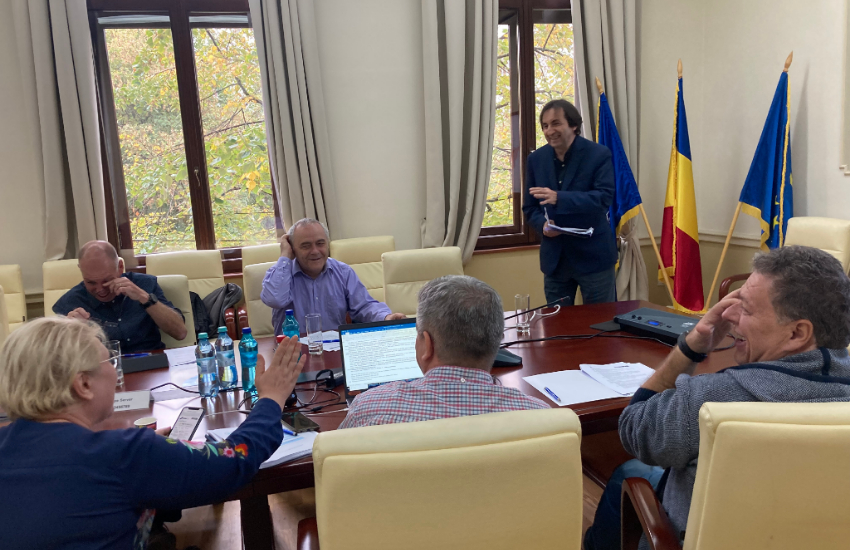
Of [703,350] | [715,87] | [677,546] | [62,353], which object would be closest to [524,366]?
[703,350]

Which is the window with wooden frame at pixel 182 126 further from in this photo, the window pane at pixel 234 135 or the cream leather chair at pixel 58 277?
the cream leather chair at pixel 58 277

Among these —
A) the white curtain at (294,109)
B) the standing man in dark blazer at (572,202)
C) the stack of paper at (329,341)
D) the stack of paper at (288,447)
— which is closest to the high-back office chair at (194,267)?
the white curtain at (294,109)

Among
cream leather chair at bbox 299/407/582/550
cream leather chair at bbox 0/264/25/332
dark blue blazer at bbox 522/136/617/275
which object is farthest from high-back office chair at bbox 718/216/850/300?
cream leather chair at bbox 0/264/25/332

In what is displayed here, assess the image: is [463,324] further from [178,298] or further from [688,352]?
[178,298]

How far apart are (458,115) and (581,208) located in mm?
1432

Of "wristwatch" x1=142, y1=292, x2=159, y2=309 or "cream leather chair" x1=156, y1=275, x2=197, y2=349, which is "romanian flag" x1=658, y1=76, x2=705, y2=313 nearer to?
"cream leather chair" x1=156, y1=275, x2=197, y2=349

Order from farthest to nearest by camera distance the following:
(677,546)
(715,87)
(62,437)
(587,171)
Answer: (715,87)
(587,171)
(677,546)
(62,437)

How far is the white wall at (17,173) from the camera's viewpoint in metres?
3.79

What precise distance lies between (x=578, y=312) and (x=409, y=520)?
185 cm

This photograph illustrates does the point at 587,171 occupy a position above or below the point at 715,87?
below

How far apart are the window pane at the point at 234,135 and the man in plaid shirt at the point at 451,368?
3244mm

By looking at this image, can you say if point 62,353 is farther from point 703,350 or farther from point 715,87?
point 715,87

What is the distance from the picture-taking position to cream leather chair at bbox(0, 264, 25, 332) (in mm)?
3713

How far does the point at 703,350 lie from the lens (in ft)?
4.61
